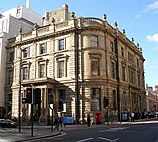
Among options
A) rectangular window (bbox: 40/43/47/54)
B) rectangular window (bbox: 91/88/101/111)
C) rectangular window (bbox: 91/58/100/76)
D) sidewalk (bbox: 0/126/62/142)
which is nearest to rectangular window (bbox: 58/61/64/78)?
rectangular window (bbox: 40/43/47/54)

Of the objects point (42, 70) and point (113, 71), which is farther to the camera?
point (113, 71)

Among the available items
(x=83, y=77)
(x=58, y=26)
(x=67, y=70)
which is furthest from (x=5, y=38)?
(x=83, y=77)

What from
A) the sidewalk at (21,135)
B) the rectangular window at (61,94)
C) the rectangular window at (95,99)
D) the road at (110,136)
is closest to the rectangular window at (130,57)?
the rectangular window at (95,99)

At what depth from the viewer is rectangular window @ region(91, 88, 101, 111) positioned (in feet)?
126

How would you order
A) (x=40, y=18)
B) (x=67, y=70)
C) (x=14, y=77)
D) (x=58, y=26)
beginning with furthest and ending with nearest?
(x=40, y=18) < (x=14, y=77) < (x=58, y=26) < (x=67, y=70)

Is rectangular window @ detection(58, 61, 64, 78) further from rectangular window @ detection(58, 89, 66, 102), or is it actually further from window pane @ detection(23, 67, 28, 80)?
window pane @ detection(23, 67, 28, 80)

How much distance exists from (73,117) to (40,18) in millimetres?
34966

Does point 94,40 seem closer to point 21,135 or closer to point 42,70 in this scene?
point 42,70

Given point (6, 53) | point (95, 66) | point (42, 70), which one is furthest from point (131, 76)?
point (6, 53)

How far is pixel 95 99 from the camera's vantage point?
38.6 meters

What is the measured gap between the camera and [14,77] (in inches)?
1879

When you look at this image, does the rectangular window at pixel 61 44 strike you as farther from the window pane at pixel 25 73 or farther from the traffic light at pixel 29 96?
the traffic light at pixel 29 96

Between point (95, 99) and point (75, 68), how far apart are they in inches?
236

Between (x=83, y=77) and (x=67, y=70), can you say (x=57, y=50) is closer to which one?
(x=67, y=70)
